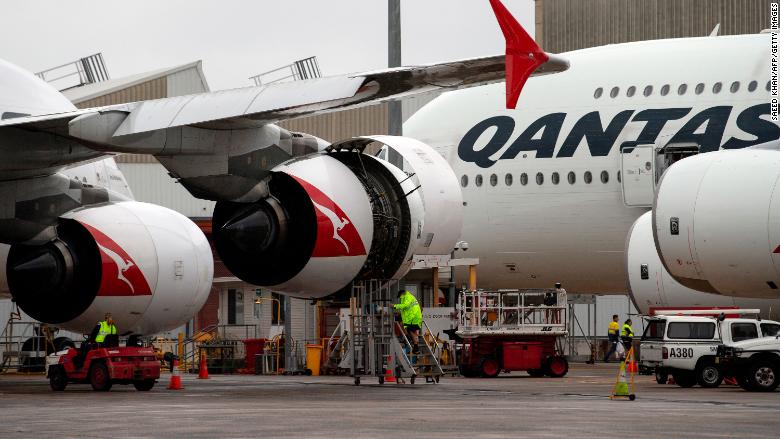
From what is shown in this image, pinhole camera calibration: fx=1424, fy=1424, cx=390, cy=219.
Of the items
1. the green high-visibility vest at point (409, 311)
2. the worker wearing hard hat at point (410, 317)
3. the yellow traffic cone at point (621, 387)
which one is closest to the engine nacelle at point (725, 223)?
the yellow traffic cone at point (621, 387)

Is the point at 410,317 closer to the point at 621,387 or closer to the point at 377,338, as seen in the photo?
the point at 377,338

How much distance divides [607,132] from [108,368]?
1320 cm

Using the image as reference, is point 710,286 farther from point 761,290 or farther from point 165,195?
point 165,195

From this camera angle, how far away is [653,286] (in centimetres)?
2883

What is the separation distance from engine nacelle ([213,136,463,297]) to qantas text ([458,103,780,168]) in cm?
1012

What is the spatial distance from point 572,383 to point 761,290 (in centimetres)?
747

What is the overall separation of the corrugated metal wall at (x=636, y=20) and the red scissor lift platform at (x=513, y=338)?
109 ft

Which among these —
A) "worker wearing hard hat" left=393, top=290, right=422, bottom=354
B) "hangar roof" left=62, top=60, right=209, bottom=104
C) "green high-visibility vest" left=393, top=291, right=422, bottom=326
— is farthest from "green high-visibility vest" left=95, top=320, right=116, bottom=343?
"hangar roof" left=62, top=60, right=209, bottom=104

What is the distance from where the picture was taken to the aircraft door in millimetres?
30234

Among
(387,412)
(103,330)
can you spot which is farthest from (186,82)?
(387,412)

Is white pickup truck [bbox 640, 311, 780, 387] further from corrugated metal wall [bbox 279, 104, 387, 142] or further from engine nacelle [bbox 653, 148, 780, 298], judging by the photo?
corrugated metal wall [bbox 279, 104, 387, 142]

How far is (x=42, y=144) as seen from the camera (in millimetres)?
20094

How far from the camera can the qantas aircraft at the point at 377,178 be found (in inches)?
723

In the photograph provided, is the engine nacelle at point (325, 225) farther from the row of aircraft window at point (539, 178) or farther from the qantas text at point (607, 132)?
the row of aircraft window at point (539, 178)
